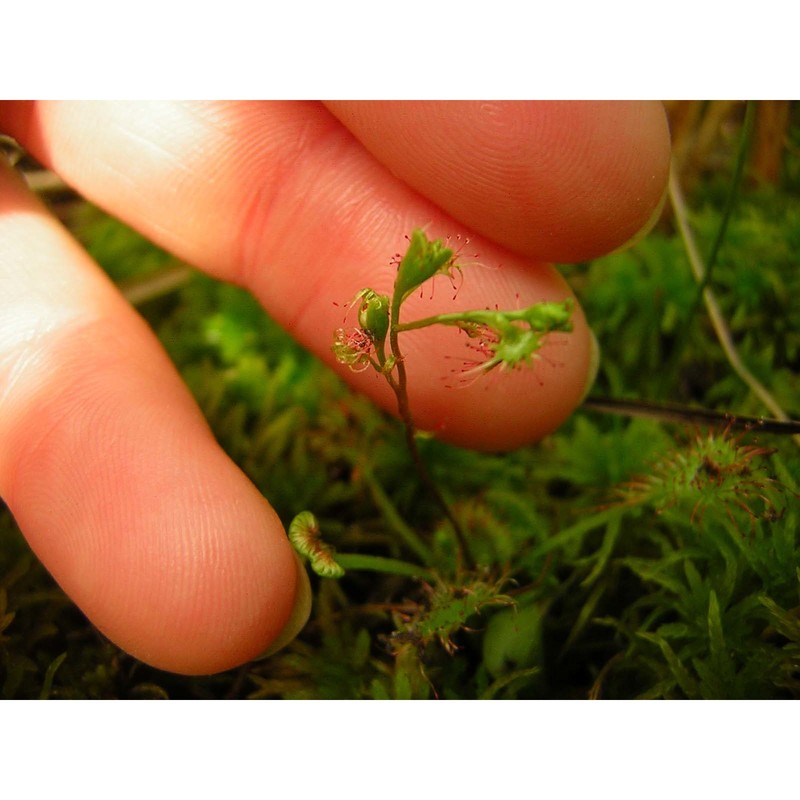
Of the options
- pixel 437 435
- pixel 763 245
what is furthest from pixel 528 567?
pixel 763 245

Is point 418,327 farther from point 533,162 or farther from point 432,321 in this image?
point 533,162

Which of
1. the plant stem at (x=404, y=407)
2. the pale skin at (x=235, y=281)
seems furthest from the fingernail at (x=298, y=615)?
the plant stem at (x=404, y=407)

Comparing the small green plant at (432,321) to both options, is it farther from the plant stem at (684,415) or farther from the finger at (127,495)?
the plant stem at (684,415)

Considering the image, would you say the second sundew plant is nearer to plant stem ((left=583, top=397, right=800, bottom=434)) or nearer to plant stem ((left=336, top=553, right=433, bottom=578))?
plant stem ((left=336, top=553, right=433, bottom=578))

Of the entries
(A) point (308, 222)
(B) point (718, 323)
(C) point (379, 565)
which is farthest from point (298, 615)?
(B) point (718, 323)

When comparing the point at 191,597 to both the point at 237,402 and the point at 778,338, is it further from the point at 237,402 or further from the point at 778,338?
the point at 778,338

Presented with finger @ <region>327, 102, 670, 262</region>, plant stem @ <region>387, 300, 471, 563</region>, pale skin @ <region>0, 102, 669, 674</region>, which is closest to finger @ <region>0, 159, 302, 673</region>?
pale skin @ <region>0, 102, 669, 674</region>

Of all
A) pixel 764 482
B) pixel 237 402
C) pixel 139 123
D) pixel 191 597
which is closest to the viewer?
pixel 191 597
